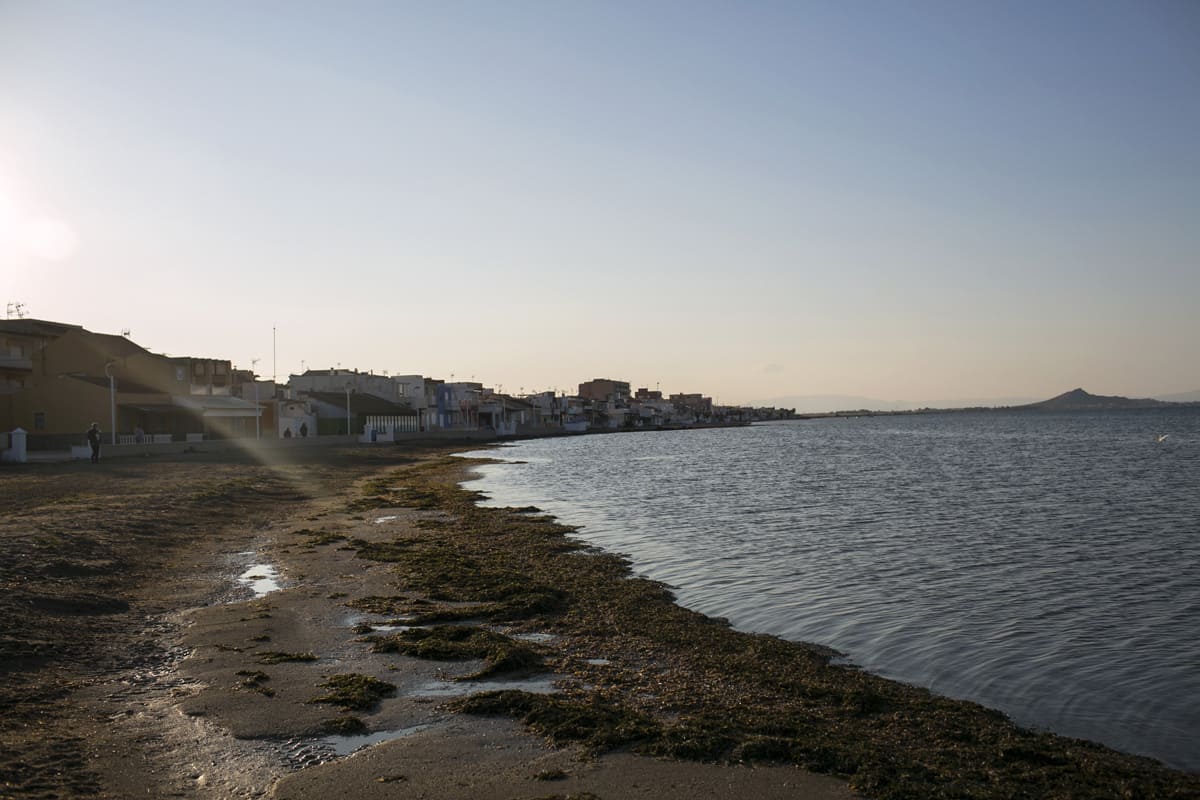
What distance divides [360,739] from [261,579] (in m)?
9.98

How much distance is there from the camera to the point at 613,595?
16.7m

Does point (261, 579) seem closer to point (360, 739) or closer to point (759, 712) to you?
point (360, 739)

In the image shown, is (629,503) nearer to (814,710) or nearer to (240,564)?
(240,564)

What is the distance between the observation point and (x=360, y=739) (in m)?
8.61

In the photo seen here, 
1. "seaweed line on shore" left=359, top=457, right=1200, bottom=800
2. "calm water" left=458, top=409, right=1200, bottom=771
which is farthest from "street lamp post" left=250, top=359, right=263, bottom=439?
"seaweed line on shore" left=359, top=457, right=1200, bottom=800

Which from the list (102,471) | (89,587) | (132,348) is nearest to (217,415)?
(132,348)

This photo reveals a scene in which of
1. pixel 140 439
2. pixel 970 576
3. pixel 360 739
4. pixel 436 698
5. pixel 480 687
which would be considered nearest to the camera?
pixel 360 739

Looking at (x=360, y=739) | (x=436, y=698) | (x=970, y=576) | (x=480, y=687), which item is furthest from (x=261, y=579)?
(x=970, y=576)

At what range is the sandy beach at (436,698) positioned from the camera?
7691mm

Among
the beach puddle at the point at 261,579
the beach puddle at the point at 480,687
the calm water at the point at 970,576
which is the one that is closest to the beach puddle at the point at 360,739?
the beach puddle at the point at 480,687

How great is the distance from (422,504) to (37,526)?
1571 centimetres

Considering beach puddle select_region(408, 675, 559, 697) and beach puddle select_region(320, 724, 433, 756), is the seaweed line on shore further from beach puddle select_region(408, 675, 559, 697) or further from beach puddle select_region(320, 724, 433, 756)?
beach puddle select_region(320, 724, 433, 756)

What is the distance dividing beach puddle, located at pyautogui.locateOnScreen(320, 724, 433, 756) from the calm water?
6704 millimetres

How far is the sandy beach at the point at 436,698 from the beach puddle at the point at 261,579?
103 millimetres
